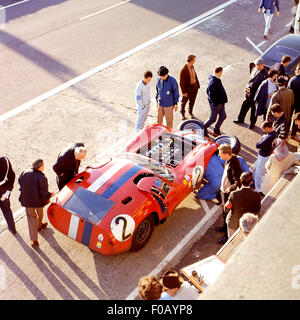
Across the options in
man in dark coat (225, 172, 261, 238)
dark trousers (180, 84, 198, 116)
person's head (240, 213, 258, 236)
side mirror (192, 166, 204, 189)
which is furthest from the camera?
dark trousers (180, 84, 198, 116)

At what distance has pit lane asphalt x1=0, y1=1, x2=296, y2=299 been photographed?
6887 mm

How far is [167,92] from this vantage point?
10.1 meters

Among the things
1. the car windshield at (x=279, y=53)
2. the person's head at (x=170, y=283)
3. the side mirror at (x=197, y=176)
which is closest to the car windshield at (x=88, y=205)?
the person's head at (x=170, y=283)

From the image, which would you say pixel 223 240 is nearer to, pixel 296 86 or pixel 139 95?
pixel 139 95

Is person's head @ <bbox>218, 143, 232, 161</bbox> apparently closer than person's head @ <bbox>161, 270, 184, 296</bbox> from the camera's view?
No

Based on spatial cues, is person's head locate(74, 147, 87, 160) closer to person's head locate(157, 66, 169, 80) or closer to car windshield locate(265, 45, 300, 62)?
person's head locate(157, 66, 169, 80)

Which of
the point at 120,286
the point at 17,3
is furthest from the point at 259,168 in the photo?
the point at 17,3

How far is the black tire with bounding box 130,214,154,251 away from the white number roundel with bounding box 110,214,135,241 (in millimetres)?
171

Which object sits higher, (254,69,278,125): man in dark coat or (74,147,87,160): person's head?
(254,69,278,125): man in dark coat

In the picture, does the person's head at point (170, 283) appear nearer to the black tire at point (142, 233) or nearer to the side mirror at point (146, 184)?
the black tire at point (142, 233)

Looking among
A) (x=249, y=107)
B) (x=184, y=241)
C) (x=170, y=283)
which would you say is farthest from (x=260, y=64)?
(x=170, y=283)

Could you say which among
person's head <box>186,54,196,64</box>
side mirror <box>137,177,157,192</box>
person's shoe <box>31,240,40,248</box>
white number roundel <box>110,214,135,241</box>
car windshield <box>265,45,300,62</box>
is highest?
person's head <box>186,54,196,64</box>

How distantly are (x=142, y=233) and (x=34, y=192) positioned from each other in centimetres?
197

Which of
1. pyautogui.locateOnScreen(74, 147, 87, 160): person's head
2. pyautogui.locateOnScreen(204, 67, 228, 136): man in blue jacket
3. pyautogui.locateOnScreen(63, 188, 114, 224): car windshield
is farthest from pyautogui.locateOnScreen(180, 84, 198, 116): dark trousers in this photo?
pyautogui.locateOnScreen(63, 188, 114, 224): car windshield
